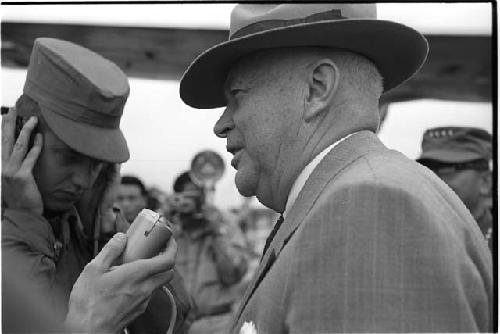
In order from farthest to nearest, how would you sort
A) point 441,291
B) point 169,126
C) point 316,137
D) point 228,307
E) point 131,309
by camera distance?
1. point 228,307
2. point 169,126
3. point 131,309
4. point 316,137
5. point 441,291

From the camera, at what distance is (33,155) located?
1.52 meters

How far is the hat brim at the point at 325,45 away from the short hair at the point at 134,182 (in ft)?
0.76

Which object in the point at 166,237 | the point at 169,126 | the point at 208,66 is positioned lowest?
the point at 166,237

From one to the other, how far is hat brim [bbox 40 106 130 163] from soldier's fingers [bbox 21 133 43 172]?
6cm

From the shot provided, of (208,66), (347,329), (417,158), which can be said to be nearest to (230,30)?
(208,66)

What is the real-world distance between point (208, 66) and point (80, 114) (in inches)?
13.2

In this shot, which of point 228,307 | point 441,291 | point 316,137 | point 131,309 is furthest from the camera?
point 228,307

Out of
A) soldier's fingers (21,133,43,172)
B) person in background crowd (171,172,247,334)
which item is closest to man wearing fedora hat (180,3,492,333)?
person in background crowd (171,172,247,334)

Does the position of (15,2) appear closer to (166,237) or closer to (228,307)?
(166,237)

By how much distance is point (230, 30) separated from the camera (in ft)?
4.93

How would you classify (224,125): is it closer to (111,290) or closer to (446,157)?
(111,290)

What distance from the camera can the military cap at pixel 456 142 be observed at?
1.62 m

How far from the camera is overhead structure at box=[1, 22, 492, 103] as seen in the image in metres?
1.53

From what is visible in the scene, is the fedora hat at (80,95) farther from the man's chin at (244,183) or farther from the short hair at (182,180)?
the man's chin at (244,183)
